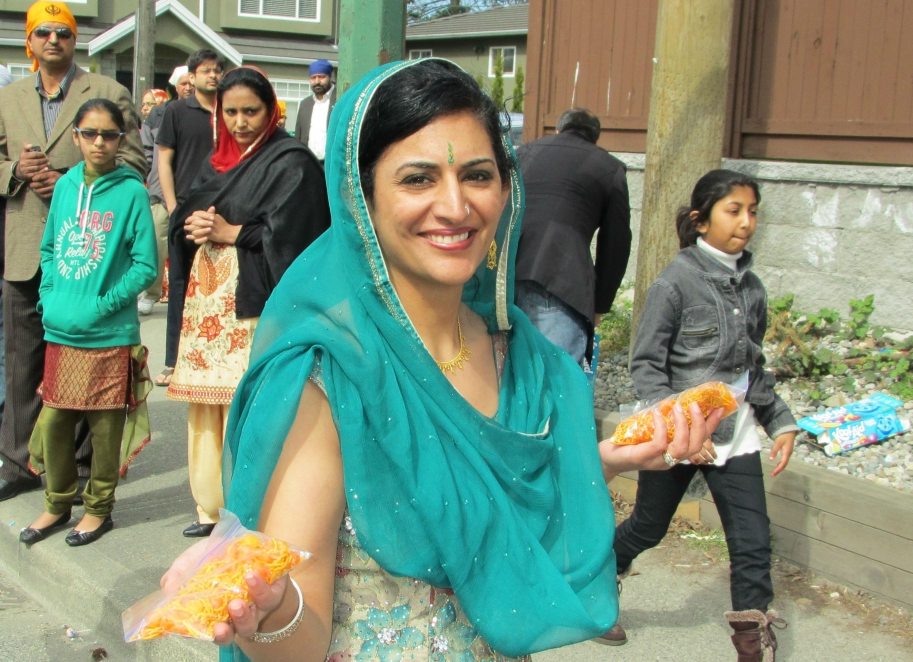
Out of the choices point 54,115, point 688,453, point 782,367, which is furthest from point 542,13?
point 688,453

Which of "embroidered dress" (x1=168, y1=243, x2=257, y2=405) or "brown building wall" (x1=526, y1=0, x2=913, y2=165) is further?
"brown building wall" (x1=526, y1=0, x2=913, y2=165)

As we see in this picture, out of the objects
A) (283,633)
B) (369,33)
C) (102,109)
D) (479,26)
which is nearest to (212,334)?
(102,109)

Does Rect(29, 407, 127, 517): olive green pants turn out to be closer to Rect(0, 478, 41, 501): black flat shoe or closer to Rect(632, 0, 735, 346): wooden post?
Rect(0, 478, 41, 501): black flat shoe

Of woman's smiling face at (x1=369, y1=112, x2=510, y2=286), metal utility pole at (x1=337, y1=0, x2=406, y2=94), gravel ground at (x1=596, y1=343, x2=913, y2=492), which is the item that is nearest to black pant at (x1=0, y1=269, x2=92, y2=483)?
metal utility pole at (x1=337, y1=0, x2=406, y2=94)

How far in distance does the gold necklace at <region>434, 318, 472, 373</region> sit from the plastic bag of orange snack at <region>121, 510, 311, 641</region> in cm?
57

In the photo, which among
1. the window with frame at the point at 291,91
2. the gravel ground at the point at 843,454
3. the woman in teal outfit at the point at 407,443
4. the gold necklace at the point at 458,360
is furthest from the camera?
the window with frame at the point at 291,91

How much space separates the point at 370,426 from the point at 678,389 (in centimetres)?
217

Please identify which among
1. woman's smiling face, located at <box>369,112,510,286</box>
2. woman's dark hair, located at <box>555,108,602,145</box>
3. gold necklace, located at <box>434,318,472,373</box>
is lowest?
gold necklace, located at <box>434,318,472,373</box>

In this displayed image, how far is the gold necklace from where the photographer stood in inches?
76.6

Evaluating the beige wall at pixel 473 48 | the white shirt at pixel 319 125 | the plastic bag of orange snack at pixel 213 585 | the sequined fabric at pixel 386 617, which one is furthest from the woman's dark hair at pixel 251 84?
the beige wall at pixel 473 48

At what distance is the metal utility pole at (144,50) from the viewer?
1605 cm

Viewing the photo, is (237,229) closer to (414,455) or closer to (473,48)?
(414,455)

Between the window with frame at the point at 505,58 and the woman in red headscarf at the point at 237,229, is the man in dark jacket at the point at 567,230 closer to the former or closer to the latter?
the woman in red headscarf at the point at 237,229

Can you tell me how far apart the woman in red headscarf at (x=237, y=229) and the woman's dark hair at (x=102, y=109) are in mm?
455
